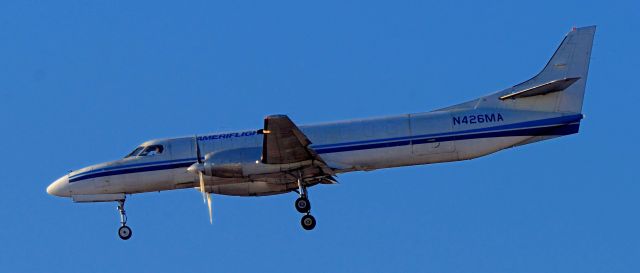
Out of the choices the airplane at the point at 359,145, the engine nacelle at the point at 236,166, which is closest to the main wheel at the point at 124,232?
the airplane at the point at 359,145

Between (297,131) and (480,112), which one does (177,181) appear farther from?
(480,112)

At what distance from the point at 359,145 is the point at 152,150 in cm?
775

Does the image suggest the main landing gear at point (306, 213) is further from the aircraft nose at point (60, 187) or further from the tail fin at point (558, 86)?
the aircraft nose at point (60, 187)

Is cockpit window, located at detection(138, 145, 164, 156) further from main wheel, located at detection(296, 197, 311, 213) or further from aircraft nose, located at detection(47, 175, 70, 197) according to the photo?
main wheel, located at detection(296, 197, 311, 213)

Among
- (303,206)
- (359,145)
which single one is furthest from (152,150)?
(359,145)

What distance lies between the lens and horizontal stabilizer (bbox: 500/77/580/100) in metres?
72.9

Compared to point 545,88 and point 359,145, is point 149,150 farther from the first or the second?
point 545,88

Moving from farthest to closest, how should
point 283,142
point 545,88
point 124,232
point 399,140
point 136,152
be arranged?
point 136,152 < point 124,232 < point 399,140 < point 545,88 < point 283,142

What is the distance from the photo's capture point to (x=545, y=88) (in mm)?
73188

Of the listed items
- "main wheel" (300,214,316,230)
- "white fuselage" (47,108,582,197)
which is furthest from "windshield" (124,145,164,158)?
"main wheel" (300,214,316,230)

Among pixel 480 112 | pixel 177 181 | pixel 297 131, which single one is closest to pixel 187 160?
pixel 177 181

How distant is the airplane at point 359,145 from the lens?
7269 centimetres

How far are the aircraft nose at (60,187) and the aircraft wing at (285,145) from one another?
8.19 m

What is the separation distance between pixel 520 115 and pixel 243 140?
1005 cm
